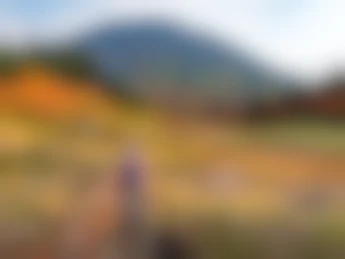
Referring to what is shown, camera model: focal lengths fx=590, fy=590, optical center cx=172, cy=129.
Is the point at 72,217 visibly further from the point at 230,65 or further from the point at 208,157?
the point at 230,65

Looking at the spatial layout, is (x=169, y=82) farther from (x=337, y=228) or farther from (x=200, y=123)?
(x=337, y=228)

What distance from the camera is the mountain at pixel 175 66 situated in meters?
0.98

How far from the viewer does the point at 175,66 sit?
38.7 inches

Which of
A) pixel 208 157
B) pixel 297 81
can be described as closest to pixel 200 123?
pixel 208 157

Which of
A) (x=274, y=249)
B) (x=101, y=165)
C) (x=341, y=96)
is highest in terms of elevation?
(x=341, y=96)

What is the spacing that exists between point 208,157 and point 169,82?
14 centimetres

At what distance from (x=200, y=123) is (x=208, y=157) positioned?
0.19 feet

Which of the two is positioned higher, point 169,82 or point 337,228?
point 169,82

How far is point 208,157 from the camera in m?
0.98

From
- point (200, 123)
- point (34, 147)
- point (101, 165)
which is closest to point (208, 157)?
point (200, 123)

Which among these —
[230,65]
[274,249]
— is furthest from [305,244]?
[230,65]

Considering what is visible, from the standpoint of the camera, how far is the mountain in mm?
978

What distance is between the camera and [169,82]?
0.98 metres

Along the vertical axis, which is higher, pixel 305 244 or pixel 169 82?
pixel 169 82
